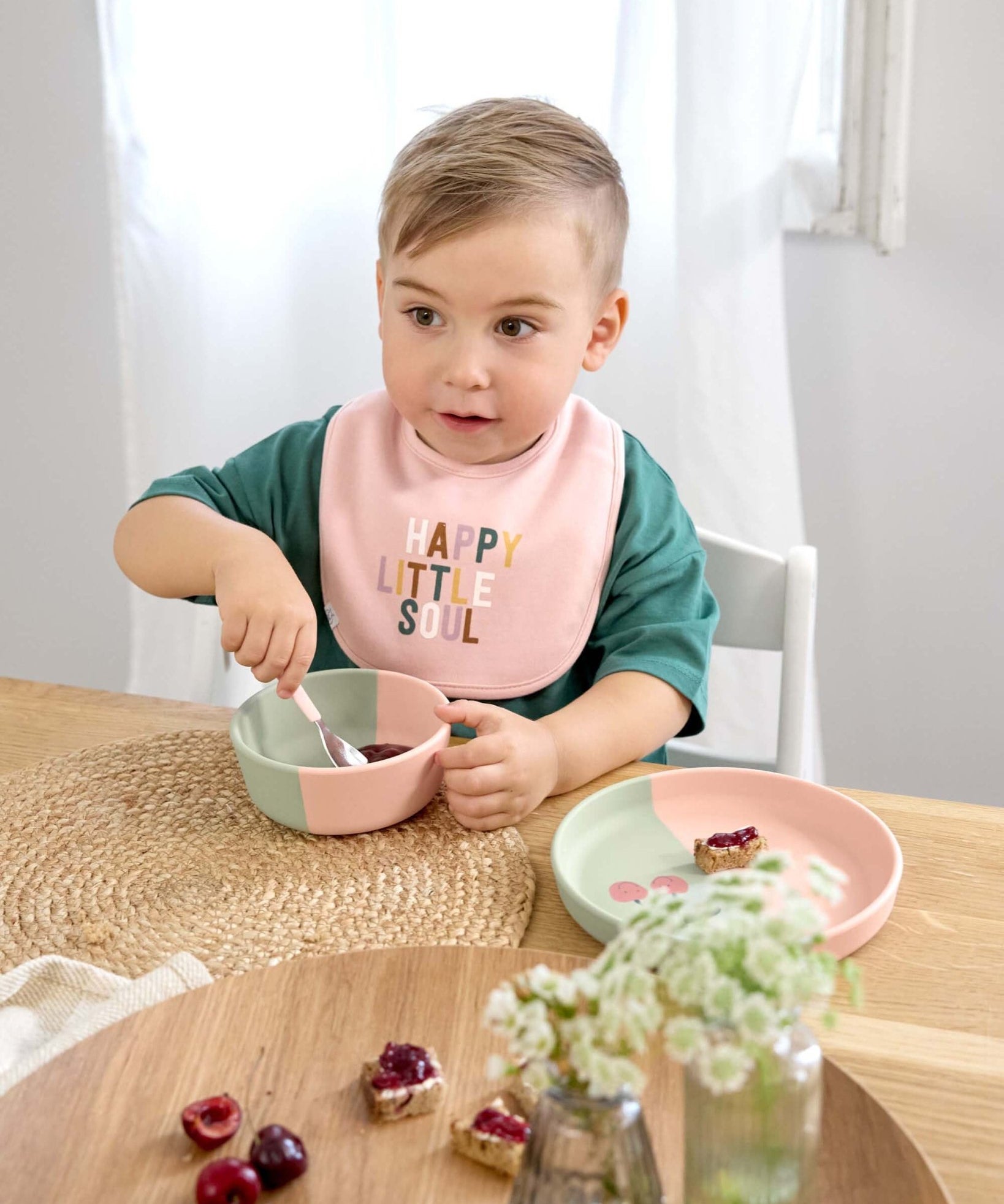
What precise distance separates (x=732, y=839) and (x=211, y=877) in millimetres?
333

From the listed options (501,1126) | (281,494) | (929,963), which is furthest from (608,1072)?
(281,494)

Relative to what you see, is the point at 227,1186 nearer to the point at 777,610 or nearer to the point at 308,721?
the point at 308,721

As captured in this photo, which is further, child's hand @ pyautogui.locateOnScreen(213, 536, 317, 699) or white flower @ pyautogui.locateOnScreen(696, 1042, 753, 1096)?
child's hand @ pyautogui.locateOnScreen(213, 536, 317, 699)

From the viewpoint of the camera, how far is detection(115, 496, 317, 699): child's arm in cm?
92

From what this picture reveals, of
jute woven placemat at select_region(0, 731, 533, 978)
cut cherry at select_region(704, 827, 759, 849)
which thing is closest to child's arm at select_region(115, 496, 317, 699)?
jute woven placemat at select_region(0, 731, 533, 978)

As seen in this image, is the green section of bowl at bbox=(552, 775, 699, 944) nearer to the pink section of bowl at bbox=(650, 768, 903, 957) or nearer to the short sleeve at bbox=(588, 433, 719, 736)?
the pink section of bowl at bbox=(650, 768, 903, 957)

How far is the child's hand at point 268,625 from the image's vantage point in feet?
2.99

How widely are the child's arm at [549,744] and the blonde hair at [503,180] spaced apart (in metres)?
0.36

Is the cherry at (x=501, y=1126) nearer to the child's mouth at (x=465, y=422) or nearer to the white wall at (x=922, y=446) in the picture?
the child's mouth at (x=465, y=422)

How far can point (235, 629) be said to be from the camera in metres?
0.93

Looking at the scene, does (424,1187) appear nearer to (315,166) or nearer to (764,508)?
(764,508)

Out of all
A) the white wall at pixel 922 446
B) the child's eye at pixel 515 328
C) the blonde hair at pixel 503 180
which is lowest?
the white wall at pixel 922 446

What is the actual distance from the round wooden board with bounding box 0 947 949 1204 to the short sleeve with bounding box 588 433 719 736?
1.33 ft

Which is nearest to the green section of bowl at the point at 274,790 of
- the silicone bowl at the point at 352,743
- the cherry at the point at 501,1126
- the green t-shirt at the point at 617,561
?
the silicone bowl at the point at 352,743
